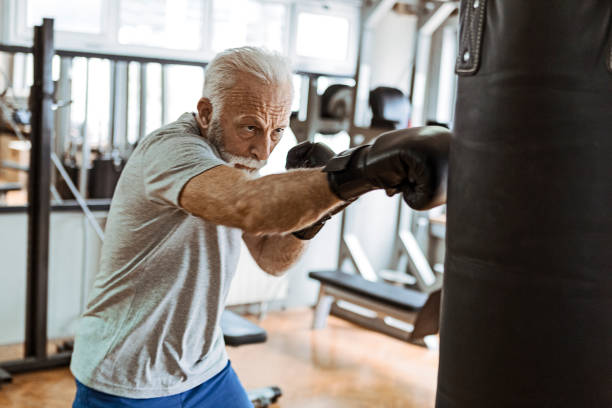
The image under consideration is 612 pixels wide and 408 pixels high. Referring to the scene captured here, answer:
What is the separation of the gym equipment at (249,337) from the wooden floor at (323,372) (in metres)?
0.08

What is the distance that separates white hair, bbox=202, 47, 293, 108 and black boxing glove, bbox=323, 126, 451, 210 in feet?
1.25

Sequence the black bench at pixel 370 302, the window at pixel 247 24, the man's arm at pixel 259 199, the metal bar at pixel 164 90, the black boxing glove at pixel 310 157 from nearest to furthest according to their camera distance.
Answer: the man's arm at pixel 259 199 < the black boxing glove at pixel 310 157 < the black bench at pixel 370 302 < the metal bar at pixel 164 90 < the window at pixel 247 24

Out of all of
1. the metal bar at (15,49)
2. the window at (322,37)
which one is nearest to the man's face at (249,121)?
the metal bar at (15,49)

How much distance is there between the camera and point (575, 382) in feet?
3.94

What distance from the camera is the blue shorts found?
5.52ft

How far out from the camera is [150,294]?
1.68 meters

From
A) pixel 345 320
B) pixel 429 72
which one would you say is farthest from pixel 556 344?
pixel 429 72

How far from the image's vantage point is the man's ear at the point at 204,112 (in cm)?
169

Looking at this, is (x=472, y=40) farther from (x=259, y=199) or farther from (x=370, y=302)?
(x=370, y=302)

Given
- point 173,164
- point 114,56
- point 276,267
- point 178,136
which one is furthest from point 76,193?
point 173,164

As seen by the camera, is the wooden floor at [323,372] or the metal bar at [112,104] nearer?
the wooden floor at [323,372]

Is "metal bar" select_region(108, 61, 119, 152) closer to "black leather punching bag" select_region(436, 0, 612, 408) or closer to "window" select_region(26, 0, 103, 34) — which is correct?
"window" select_region(26, 0, 103, 34)

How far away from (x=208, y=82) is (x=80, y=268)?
119 inches

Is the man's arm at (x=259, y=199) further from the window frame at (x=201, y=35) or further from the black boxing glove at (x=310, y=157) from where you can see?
the window frame at (x=201, y=35)
